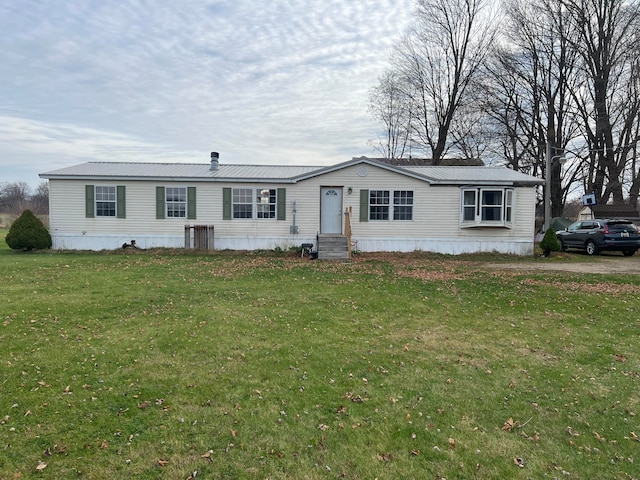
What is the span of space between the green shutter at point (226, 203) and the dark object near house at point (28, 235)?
23.1ft

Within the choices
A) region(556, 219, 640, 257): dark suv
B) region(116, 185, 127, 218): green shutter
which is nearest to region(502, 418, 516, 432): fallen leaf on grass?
region(556, 219, 640, 257): dark suv

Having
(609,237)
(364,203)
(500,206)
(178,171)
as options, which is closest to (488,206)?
(500,206)

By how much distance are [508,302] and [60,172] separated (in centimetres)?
1724

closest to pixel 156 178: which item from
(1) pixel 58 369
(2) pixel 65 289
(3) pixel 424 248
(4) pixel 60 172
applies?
(4) pixel 60 172

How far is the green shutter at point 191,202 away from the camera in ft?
54.0

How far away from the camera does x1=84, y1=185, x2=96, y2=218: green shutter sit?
16266 millimetres

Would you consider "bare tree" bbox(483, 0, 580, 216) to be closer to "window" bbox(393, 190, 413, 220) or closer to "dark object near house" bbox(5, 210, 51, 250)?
"window" bbox(393, 190, 413, 220)

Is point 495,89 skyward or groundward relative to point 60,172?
skyward

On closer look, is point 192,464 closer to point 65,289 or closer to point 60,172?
point 65,289

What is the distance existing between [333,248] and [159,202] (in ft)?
24.7

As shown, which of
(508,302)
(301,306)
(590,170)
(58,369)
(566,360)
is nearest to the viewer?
(58,369)

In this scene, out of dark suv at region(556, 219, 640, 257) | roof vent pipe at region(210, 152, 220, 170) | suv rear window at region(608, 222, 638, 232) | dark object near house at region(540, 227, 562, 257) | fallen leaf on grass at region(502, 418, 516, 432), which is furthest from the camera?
roof vent pipe at region(210, 152, 220, 170)

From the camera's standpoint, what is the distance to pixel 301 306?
7.26m

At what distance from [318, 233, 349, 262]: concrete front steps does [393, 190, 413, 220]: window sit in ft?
8.71
